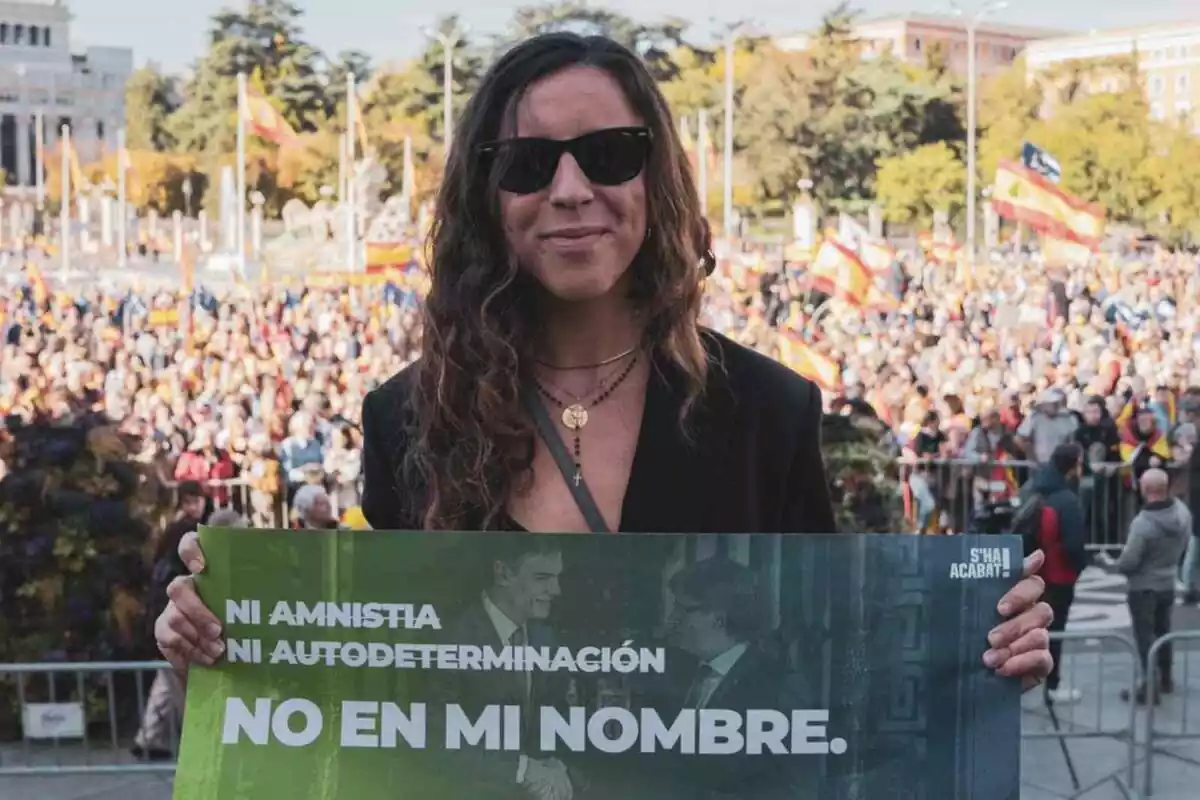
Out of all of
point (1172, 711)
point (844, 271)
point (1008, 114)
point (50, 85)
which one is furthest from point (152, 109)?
point (1172, 711)

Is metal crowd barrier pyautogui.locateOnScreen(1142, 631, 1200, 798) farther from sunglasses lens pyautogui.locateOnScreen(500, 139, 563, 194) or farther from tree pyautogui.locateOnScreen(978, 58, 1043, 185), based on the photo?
tree pyautogui.locateOnScreen(978, 58, 1043, 185)

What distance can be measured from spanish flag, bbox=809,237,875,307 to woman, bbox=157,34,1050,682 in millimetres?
19312

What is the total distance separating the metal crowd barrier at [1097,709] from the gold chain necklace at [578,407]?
4.55 metres

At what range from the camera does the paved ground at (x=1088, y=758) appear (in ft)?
22.6

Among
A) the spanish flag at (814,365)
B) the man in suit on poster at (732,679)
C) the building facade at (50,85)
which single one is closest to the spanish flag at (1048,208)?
the spanish flag at (814,365)

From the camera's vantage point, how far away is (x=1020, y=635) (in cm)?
180

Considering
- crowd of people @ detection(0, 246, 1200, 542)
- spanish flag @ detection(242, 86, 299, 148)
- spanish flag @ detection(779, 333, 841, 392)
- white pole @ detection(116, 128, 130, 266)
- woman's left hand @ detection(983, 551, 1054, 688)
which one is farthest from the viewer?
white pole @ detection(116, 128, 130, 266)

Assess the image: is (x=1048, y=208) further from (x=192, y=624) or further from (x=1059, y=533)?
(x=192, y=624)

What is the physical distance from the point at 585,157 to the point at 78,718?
578cm

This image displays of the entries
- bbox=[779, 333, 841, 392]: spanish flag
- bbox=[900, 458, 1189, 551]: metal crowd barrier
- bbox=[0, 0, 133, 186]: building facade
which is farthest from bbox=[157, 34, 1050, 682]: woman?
bbox=[0, 0, 133, 186]: building facade

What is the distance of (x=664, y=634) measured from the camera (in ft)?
5.91

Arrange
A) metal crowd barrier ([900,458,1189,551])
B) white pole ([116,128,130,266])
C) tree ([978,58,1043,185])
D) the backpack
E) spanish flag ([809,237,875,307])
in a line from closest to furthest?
1. the backpack
2. metal crowd barrier ([900,458,1189,551])
3. spanish flag ([809,237,875,307])
4. white pole ([116,128,130,266])
5. tree ([978,58,1043,185])

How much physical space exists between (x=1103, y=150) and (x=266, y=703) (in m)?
39.8

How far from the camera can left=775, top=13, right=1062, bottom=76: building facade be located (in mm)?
49000
